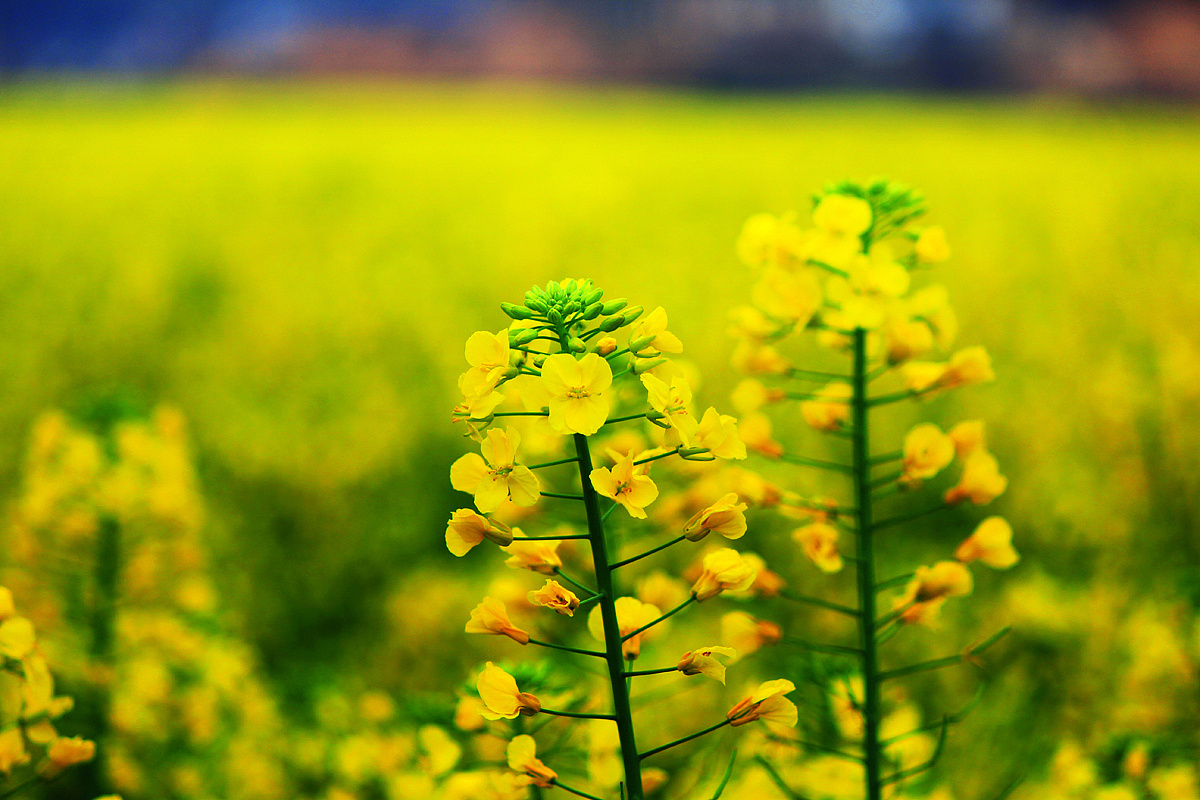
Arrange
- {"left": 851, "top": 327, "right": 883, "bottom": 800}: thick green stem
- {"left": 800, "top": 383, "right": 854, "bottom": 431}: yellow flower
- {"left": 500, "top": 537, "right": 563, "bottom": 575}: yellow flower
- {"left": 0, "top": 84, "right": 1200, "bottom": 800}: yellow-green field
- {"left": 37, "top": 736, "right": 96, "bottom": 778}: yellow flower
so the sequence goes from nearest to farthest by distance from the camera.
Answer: {"left": 500, "top": 537, "right": 563, "bottom": 575}: yellow flower
{"left": 37, "top": 736, "right": 96, "bottom": 778}: yellow flower
{"left": 851, "top": 327, "right": 883, "bottom": 800}: thick green stem
{"left": 800, "top": 383, "right": 854, "bottom": 431}: yellow flower
{"left": 0, "top": 84, "right": 1200, "bottom": 800}: yellow-green field

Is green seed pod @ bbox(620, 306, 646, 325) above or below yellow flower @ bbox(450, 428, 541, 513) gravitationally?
above

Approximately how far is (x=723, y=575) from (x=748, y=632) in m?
0.34

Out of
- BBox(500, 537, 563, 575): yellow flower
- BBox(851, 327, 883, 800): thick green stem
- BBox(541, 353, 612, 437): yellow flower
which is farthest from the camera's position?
BBox(851, 327, 883, 800): thick green stem

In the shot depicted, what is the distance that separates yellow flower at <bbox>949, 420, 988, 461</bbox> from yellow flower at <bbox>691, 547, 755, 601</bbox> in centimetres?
57

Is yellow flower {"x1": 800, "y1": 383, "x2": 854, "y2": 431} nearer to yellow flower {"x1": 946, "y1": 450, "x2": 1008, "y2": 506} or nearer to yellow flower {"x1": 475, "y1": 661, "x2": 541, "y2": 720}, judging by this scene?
yellow flower {"x1": 946, "y1": 450, "x2": 1008, "y2": 506}

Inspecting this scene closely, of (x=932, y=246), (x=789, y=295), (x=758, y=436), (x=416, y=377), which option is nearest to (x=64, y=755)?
(x=758, y=436)

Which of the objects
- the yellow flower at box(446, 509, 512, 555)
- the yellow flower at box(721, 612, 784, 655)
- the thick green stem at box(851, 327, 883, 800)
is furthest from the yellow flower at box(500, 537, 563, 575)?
the thick green stem at box(851, 327, 883, 800)

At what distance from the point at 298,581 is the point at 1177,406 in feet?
15.3

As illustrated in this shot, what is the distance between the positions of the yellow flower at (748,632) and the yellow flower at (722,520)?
37 centimetres

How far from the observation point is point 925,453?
1.35 m

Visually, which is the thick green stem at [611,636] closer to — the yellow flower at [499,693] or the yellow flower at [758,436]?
the yellow flower at [499,693]

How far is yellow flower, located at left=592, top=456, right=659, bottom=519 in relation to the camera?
0.96 metres

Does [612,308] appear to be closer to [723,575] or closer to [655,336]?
[655,336]

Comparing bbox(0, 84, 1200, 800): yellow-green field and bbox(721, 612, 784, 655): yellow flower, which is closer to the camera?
bbox(721, 612, 784, 655): yellow flower
